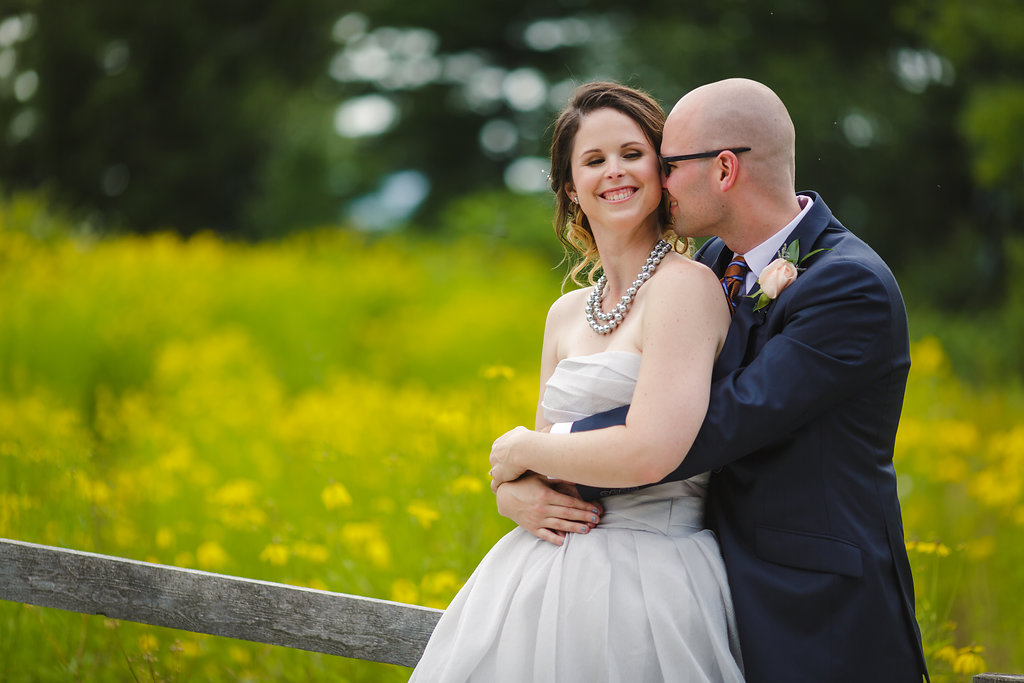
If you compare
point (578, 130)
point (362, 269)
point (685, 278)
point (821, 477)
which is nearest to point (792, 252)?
point (685, 278)

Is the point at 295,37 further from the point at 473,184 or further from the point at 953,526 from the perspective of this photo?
the point at 953,526

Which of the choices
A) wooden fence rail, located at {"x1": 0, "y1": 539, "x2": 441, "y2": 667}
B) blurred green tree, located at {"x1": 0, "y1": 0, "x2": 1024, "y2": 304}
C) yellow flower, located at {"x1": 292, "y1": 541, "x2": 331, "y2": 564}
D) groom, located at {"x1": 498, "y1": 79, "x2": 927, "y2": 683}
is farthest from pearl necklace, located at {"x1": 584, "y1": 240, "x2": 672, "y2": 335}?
blurred green tree, located at {"x1": 0, "y1": 0, "x2": 1024, "y2": 304}

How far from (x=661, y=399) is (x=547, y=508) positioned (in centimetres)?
42

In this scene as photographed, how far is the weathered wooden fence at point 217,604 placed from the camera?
7.73 ft

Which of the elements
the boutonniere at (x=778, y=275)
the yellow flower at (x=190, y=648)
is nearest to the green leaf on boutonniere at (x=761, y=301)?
the boutonniere at (x=778, y=275)

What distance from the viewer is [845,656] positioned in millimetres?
1913

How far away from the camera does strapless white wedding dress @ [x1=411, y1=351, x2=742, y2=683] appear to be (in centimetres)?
193

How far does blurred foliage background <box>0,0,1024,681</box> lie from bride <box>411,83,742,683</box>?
900 mm

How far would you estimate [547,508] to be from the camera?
2141 mm

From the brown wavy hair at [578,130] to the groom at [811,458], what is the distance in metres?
0.19

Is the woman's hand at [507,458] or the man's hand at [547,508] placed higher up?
the woman's hand at [507,458]

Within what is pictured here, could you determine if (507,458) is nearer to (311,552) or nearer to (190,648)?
(311,552)

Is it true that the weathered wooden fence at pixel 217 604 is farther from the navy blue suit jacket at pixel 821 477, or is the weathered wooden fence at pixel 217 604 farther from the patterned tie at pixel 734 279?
the patterned tie at pixel 734 279

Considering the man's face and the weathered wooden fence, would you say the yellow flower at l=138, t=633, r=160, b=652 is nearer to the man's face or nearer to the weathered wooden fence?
the weathered wooden fence
